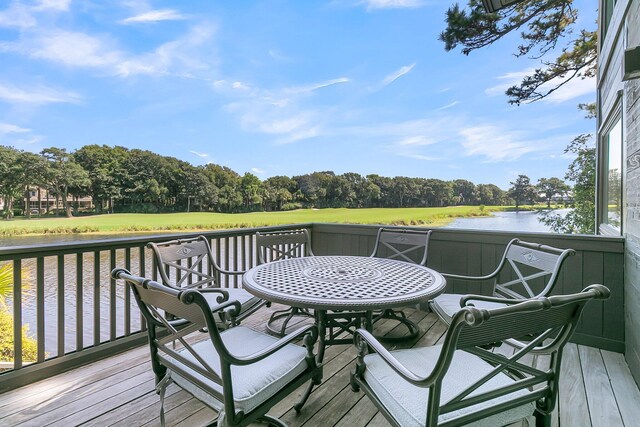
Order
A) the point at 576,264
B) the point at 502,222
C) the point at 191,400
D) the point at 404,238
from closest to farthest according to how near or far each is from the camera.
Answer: the point at 191,400
the point at 576,264
the point at 404,238
the point at 502,222

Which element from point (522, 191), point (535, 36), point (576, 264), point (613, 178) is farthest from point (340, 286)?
point (535, 36)

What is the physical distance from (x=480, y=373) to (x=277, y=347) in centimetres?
92

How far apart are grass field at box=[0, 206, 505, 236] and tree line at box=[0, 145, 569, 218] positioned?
0.32m

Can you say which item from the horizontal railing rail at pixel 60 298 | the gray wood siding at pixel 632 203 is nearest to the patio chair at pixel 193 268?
the horizontal railing rail at pixel 60 298

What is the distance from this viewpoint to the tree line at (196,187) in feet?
20.7

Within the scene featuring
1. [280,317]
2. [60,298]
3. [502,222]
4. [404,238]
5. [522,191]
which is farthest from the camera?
[522,191]

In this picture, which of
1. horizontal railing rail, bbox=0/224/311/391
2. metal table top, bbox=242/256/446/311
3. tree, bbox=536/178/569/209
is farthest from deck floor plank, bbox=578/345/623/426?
tree, bbox=536/178/569/209

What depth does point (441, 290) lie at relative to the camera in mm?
1973

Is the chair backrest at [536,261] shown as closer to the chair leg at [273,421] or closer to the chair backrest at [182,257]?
the chair leg at [273,421]

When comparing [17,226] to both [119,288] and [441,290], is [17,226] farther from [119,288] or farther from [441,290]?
[441,290]

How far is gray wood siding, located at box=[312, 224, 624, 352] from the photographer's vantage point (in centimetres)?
271

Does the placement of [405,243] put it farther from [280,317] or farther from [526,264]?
[280,317]

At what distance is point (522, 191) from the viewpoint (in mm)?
5789

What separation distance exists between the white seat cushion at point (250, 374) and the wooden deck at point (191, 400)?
20.1 inches
